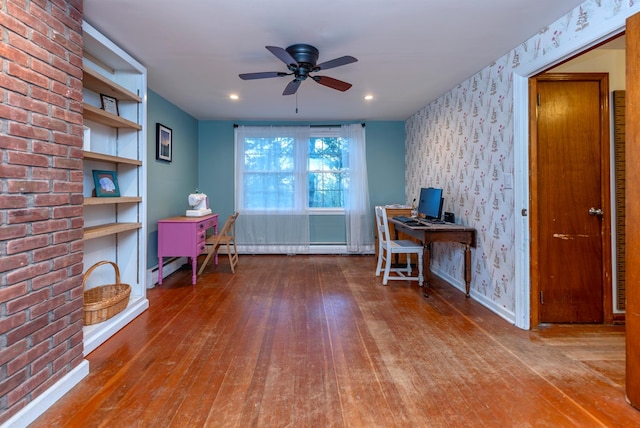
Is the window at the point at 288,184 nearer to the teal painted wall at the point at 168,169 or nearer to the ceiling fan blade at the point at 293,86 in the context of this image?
the teal painted wall at the point at 168,169

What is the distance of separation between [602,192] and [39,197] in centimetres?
384

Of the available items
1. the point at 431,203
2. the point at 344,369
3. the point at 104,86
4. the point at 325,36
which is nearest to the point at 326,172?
the point at 431,203

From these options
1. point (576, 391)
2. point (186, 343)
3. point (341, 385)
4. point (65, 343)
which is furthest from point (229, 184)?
point (576, 391)

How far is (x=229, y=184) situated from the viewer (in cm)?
550

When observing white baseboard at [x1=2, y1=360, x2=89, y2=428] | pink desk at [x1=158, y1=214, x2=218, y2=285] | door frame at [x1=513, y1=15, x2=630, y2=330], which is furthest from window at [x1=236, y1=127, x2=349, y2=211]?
white baseboard at [x1=2, y1=360, x2=89, y2=428]

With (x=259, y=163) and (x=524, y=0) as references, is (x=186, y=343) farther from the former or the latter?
(x=259, y=163)

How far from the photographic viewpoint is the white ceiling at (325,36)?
2053mm

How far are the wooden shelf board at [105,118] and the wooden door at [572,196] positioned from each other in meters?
3.39

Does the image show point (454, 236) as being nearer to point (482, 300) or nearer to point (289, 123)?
point (482, 300)

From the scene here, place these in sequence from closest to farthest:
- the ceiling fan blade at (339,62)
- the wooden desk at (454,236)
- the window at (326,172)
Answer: the ceiling fan blade at (339,62)
the wooden desk at (454,236)
the window at (326,172)

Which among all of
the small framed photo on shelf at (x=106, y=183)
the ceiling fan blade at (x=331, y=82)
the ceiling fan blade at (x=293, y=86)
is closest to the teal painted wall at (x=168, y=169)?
the small framed photo on shelf at (x=106, y=183)

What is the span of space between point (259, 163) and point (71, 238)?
3.76 meters

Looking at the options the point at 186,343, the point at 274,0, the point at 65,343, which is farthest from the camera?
the point at 186,343

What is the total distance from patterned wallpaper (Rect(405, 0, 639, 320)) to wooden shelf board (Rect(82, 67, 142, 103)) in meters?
3.21
